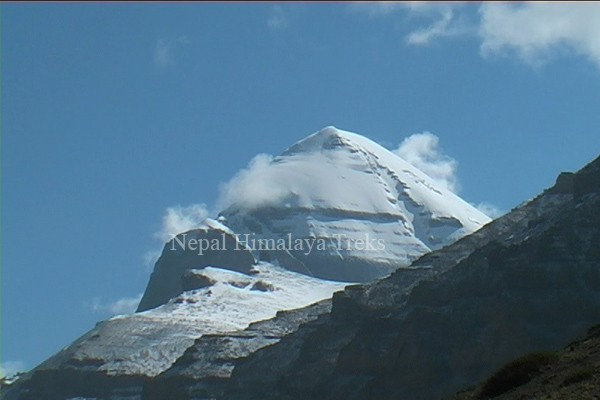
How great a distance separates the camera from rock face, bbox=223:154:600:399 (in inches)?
4783

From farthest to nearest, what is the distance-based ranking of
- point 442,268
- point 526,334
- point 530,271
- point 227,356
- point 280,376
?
point 227,356
point 442,268
point 280,376
point 530,271
point 526,334

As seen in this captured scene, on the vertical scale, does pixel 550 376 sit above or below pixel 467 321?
below

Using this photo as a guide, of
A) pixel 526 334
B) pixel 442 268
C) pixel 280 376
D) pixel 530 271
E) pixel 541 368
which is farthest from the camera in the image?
pixel 442 268

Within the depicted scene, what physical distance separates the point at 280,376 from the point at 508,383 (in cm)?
12265

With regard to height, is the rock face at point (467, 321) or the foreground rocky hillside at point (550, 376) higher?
the rock face at point (467, 321)

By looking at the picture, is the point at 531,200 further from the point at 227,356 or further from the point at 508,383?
the point at 508,383

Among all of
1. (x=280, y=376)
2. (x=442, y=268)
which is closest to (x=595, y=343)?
(x=280, y=376)

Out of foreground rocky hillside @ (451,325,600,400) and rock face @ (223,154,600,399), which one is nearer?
foreground rocky hillside @ (451,325,600,400)

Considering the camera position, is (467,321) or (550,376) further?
(467,321)

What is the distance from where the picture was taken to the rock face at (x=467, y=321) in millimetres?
121500

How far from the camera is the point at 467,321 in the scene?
129625mm

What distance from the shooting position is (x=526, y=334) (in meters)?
119

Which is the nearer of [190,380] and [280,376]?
[280,376]

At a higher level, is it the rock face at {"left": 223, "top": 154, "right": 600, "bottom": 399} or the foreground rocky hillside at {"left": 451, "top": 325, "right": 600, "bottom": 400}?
the rock face at {"left": 223, "top": 154, "right": 600, "bottom": 399}
